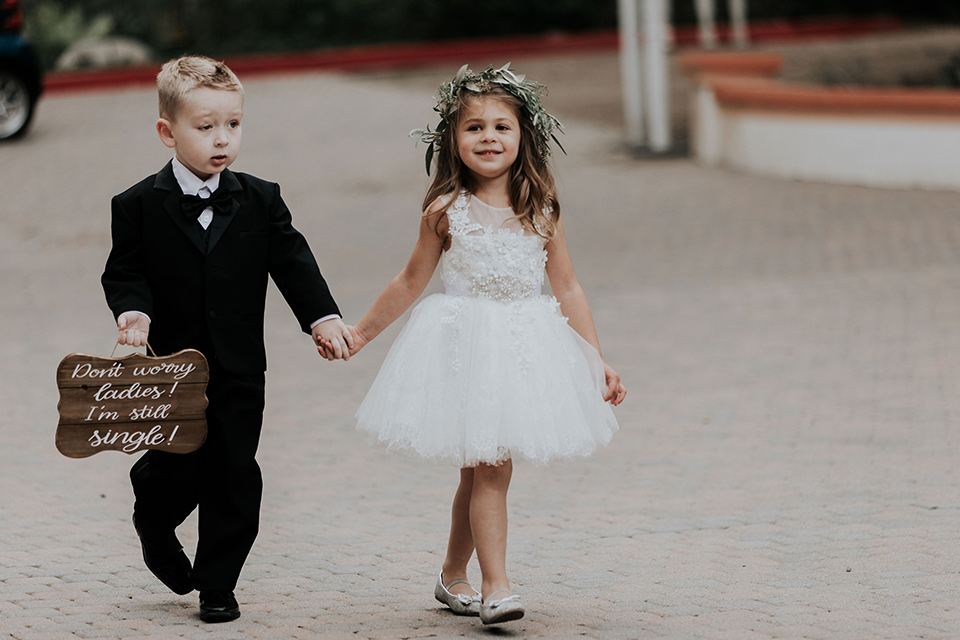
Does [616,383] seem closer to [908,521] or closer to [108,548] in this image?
[908,521]

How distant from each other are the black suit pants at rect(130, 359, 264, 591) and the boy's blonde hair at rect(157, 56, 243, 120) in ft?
2.39

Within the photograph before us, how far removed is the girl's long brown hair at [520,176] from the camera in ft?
13.0

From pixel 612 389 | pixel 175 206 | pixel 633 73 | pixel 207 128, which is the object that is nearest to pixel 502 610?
pixel 612 389

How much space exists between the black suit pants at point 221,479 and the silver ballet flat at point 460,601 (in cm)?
59

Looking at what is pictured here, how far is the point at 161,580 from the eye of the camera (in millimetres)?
4098

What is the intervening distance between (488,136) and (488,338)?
1.91 ft

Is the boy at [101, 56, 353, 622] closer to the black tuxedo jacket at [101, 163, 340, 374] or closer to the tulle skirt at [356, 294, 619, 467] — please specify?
the black tuxedo jacket at [101, 163, 340, 374]

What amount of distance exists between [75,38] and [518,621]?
2504 centimetres

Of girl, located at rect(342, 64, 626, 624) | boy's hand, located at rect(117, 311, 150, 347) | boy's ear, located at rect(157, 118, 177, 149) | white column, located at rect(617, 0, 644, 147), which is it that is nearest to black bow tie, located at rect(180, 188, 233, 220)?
boy's ear, located at rect(157, 118, 177, 149)

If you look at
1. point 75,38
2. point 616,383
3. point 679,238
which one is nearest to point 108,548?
point 616,383

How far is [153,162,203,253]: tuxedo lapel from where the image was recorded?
3838 millimetres

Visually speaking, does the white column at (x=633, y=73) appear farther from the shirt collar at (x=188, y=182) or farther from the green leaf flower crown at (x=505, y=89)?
the shirt collar at (x=188, y=182)

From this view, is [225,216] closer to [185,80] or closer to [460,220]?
[185,80]

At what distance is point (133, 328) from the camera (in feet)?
12.3
